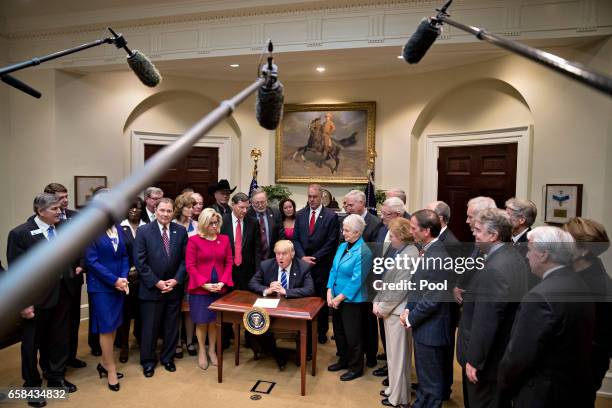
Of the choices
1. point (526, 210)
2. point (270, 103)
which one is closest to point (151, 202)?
point (526, 210)

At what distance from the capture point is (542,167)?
4.84 m

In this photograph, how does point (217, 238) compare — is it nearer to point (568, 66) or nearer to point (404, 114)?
point (568, 66)

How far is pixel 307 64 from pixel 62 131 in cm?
359

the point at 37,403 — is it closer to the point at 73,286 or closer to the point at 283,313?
the point at 73,286

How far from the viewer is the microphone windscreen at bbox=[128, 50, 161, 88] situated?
71.1 inches

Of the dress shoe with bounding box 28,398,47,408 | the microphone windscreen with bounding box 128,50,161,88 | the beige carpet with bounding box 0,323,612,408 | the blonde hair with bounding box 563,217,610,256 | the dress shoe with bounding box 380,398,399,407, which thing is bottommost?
the beige carpet with bounding box 0,323,612,408

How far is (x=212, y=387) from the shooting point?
3.72 m

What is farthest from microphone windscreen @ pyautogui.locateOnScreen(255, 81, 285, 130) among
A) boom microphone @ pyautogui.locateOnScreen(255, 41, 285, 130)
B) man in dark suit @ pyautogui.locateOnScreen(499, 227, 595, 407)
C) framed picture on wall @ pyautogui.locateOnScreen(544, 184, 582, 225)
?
framed picture on wall @ pyautogui.locateOnScreen(544, 184, 582, 225)

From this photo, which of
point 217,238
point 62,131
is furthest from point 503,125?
point 62,131

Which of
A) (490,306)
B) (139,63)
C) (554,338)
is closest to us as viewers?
(139,63)

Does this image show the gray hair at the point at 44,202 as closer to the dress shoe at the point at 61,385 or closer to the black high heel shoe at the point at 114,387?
the dress shoe at the point at 61,385

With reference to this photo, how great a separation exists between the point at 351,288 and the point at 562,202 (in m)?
2.55

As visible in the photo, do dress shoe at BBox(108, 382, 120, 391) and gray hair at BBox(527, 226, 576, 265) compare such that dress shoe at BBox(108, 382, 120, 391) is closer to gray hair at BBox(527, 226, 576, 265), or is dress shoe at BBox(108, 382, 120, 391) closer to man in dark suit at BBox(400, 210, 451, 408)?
man in dark suit at BBox(400, 210, 451, 408)

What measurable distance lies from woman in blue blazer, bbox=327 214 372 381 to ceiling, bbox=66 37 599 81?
86.4 inches
